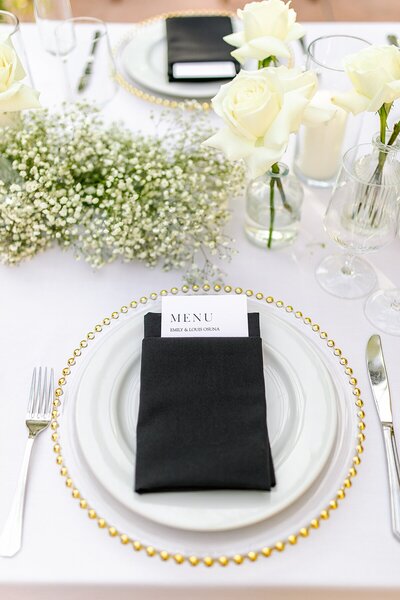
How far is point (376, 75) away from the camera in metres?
0.77

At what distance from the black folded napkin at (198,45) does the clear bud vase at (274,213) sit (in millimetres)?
444

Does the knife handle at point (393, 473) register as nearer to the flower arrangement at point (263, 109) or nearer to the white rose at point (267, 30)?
the flower arrangement at point (263, 109)

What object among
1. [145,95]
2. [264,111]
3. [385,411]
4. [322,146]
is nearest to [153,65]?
[145,95]

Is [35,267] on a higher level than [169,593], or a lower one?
higher

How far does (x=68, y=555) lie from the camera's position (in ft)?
2.43

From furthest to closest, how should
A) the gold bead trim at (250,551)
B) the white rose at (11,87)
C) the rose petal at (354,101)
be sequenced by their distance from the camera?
the white rose at (11,87) < the rose petal at (354,101) < the gold bead trim at (250,551)

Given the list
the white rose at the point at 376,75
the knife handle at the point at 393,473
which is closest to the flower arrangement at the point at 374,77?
the white rose at the point at 376,75

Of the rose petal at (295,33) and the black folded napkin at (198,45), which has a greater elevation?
the black folded napkin at (198,45)

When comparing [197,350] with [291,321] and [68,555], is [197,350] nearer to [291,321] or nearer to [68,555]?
[291,321]

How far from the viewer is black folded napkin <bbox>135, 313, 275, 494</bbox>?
74cm

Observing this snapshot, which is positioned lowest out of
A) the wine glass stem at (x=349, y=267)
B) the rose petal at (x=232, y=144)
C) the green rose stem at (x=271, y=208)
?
the wine glass stem at (x=349, y=267)

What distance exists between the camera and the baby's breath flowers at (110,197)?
1027mm

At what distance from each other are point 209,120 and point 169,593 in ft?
3.35

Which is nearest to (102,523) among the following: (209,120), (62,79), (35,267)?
(35,267)
